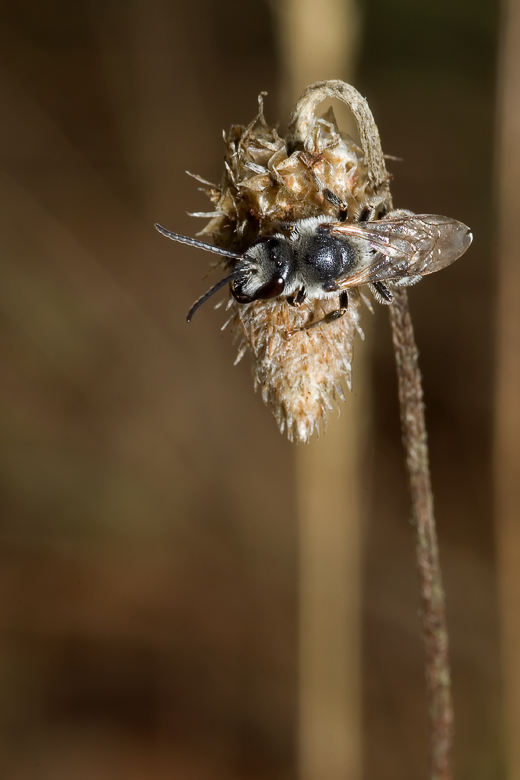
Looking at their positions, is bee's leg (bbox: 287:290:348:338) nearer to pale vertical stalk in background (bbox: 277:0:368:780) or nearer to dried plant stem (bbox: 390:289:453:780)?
dried plant stem (bbox: 390:289:453:780)

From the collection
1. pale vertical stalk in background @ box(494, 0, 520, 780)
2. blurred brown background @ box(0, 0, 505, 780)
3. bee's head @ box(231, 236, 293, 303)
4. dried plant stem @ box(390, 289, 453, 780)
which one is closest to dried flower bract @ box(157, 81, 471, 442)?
bee's head @ box(231, 236, 293, 303)

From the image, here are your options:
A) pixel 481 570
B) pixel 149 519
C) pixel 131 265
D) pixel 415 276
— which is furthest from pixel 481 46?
pixel 149 519

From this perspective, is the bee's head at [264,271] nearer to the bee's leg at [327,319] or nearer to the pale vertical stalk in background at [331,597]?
the bee's leg at [327,319]

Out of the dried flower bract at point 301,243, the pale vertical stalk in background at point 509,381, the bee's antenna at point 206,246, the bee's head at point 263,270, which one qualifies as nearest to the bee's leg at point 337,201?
the dried flower bract at point 301,243

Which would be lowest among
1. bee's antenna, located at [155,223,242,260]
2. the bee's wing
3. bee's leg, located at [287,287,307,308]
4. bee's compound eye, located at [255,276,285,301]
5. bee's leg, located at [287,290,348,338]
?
bee's leg, located at [287,290,348,338]

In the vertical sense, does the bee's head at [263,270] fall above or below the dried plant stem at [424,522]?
above

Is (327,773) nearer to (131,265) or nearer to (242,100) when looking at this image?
(131,265)
